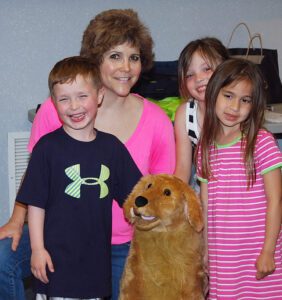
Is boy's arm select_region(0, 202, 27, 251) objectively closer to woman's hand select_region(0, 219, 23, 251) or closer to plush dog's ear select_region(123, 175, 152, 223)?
woman's hand select_region(0, 219, 23, 251)

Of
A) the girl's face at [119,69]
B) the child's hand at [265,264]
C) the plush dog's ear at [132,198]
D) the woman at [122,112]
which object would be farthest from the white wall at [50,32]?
the child's hand at [265,264]

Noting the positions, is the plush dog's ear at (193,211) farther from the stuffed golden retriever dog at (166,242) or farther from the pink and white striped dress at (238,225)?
the pink and white striped dress at (238,225)

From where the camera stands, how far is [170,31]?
111 inches

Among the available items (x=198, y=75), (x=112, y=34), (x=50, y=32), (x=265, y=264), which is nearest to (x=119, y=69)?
(x=112, y=34)

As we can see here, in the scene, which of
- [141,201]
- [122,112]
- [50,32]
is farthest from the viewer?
[50,32]

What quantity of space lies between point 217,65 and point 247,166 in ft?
1.24

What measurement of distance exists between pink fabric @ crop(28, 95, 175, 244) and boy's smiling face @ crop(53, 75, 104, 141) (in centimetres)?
22

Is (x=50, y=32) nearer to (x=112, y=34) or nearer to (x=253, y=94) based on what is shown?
(x=112, y=34)

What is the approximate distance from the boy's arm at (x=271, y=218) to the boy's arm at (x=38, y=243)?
0.60 metres

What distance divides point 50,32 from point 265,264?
5.45 feet

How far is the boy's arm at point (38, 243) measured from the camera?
4.79ft

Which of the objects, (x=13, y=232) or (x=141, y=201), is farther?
(x=13, y=232)

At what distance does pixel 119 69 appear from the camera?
1.68 metres

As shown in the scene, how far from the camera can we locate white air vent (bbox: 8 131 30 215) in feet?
8.84
